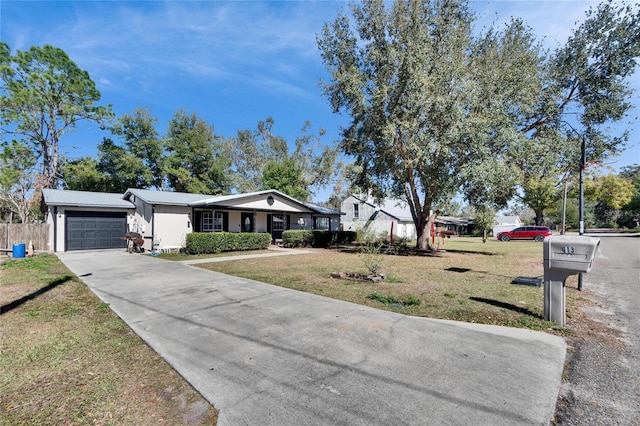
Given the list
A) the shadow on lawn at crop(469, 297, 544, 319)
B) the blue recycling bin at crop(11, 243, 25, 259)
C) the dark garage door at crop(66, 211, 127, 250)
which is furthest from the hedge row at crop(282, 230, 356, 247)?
the shadow on lawn at crop(469, 297, 544, 319)

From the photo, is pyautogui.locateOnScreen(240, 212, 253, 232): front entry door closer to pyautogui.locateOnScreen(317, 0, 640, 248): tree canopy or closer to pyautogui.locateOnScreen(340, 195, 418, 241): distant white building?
pyautogui.locateOnScreen(317, 0, 640, 248): tree canopy

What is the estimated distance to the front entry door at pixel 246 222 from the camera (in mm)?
21234

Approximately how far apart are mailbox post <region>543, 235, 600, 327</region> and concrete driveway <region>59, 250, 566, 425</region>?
2.51 ft

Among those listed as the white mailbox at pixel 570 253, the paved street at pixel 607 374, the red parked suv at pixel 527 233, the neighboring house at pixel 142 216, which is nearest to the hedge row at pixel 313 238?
the neighboring house at pixel 142 216

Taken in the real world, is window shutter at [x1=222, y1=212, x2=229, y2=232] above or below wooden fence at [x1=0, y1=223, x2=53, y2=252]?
above

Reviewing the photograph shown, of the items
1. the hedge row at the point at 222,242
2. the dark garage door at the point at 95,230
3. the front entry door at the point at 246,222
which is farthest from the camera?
the front entry door at the point at 246,222

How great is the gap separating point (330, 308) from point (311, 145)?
33982 millimetres

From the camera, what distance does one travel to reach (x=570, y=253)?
15.3ft

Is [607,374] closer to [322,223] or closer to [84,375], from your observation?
[84,375]

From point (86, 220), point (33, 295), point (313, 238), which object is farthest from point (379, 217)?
point (33, 295)

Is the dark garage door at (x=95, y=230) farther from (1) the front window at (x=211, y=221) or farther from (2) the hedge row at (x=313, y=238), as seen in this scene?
(2) the hedge row at (x=313, y=238)

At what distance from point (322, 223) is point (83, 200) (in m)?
16.7

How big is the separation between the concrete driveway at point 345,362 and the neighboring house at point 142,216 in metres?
12.2

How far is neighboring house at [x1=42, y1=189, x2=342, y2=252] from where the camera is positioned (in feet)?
54.5
